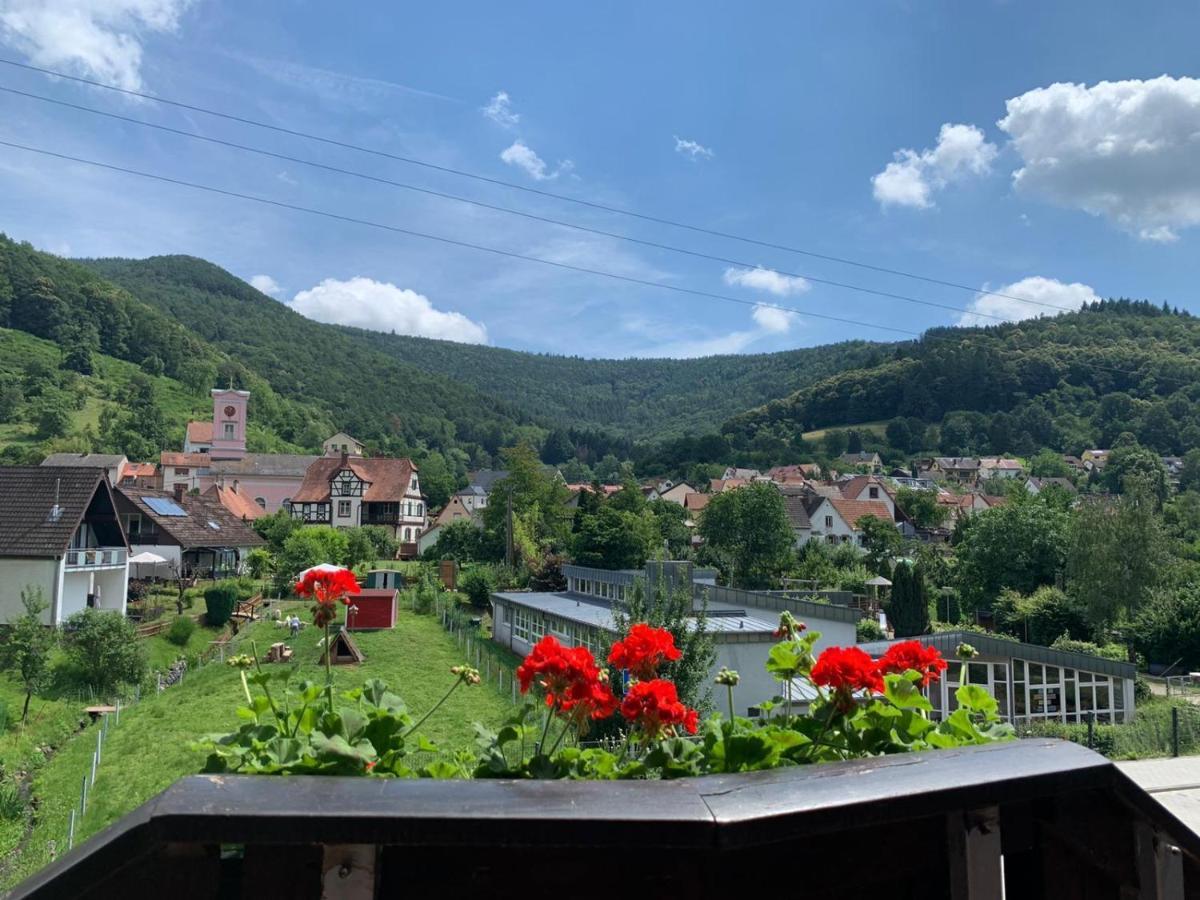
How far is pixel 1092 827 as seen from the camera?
5.83ft

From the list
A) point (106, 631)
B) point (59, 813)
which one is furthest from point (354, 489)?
point (59, 813)

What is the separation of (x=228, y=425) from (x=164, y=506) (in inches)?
1697

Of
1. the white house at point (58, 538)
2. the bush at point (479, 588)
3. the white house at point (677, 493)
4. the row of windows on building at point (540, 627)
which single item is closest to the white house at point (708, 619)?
the row of windows on building at point (540, 627)

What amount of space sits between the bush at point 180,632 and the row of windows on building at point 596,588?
13.0 meters

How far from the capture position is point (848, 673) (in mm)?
2260

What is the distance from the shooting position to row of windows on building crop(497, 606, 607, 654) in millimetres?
20203

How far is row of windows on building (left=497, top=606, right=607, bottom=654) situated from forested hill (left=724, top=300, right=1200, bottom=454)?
115693 mm

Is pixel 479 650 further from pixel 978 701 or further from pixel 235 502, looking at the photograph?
pixel 235 502

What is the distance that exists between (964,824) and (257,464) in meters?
80.8

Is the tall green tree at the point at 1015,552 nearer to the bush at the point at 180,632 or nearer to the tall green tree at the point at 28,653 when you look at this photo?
the bush at the point at 180,632

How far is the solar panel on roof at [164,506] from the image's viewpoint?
121 feet

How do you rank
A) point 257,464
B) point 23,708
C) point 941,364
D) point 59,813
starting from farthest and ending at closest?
point 941,364
point 257,464
point 23,708
point 59,813

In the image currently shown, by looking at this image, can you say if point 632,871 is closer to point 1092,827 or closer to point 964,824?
point 964,824

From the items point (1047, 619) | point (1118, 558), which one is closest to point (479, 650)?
point (1047, 619)
